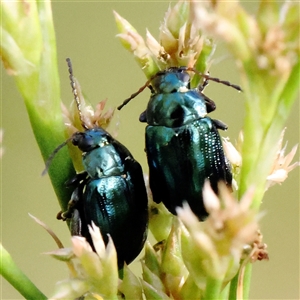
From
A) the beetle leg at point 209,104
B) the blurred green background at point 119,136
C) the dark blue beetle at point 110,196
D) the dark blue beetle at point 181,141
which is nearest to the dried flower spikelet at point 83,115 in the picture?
the dark blue beetle at point 110,196

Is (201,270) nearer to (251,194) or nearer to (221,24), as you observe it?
(251,194)

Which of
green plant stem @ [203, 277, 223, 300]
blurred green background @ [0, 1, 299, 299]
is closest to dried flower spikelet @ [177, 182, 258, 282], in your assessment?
green plant stem @ [203, 277, 223, 300]

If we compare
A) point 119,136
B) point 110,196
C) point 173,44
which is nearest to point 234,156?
point 173,44

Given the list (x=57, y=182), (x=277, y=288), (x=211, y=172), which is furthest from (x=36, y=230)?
(x=57, y=182)

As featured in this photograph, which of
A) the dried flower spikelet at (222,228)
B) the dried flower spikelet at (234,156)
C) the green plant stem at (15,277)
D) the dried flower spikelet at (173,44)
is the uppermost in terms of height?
the dried flower spikelet at (173,44)

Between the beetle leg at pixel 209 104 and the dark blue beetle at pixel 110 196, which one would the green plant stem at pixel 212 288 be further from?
the beetle leg at pixel 209 104
